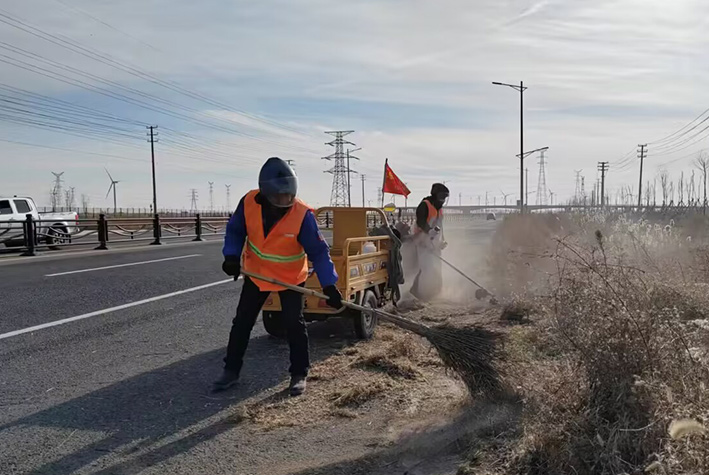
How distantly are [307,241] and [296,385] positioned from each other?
1.14m

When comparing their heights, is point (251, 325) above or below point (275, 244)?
below

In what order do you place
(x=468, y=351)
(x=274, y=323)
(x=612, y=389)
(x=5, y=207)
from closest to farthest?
(x=612, y=389)
(x=468, y=351)
(x=274, y=323)
(x=5, y=207)

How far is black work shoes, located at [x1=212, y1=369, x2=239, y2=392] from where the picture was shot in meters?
4.82

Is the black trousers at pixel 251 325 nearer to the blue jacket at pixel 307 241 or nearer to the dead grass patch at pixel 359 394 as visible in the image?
the blue jacket at pixel 307 241

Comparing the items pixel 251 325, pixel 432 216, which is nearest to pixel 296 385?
pixel 251 325

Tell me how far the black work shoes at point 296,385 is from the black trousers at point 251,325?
0.07m

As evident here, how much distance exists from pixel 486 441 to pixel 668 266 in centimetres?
553

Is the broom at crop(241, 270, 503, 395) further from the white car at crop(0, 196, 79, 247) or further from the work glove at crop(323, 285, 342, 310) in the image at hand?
the white car at crop(0, 196, 79, 247)

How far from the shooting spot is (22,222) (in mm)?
17891

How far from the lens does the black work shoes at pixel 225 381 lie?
15.8 ft

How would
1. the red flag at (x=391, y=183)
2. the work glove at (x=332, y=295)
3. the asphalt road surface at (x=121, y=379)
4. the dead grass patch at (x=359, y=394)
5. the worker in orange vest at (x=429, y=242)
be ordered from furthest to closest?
Answer: the red flag at (x=391, y=183) < the worker in orange vest at (x=429, y=242) < the work glove at (x=332, y=295) < the dead grass patch at (x=359, y=394) < the asphalt road surface at (x=121, y=379)

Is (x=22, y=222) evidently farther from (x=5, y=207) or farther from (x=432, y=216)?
(x=432, y=216)

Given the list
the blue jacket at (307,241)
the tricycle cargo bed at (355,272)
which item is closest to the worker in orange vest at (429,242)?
the tricycle cargo bed at (355,272)

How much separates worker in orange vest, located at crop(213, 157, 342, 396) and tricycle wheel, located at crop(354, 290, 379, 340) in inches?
64.9
